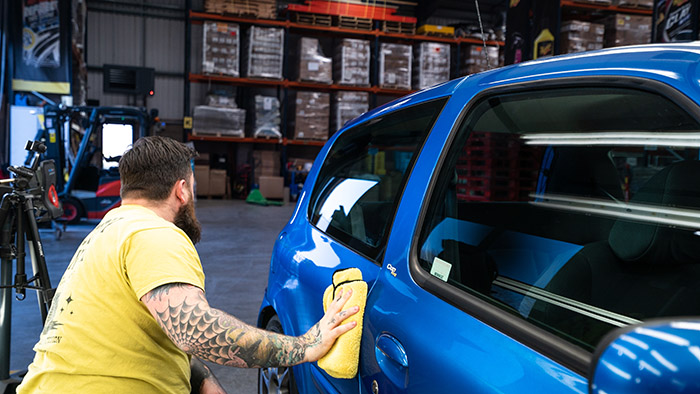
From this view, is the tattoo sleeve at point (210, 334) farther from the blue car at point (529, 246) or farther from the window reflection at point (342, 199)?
the window reflection at point (342, 199)

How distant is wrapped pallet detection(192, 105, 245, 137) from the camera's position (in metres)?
13.5

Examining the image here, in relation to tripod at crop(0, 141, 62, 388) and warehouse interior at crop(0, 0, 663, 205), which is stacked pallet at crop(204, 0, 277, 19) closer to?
warehouse interior at crop(0, 0, 663, 205)

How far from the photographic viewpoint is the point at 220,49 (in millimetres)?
13398

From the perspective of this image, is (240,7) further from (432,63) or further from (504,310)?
(504,310)

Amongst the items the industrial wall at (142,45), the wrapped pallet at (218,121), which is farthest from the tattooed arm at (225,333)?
the industrial wall at (142,45)

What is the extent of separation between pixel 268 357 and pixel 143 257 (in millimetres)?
402

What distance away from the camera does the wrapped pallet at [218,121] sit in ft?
44.3

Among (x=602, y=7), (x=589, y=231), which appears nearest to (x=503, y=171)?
(x=589, y=231)

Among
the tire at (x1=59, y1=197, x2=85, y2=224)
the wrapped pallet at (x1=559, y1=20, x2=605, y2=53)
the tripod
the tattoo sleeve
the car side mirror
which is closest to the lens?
the car side mirror

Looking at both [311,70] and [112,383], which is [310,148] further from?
[112,383]

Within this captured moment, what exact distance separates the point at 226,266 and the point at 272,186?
8.06 meters

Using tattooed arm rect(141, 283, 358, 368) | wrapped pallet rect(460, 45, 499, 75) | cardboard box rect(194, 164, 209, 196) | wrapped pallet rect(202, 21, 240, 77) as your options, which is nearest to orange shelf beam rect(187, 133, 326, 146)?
cardboard box rect(194, 164, 209, 196)

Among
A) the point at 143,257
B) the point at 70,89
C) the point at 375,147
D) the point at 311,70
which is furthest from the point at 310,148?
the point at 143,257

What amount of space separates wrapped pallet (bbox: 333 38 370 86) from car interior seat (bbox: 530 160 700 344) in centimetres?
1314
